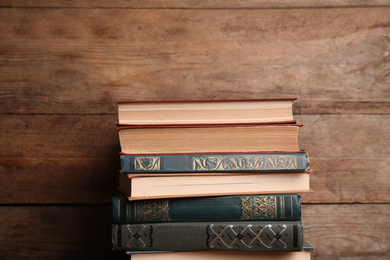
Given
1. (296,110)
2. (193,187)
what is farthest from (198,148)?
(296,110)

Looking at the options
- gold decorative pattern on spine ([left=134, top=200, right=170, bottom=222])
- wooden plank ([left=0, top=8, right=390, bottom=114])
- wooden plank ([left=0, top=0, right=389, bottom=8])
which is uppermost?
wooden plank ([left=0, top=0, right=389, bottom=8])

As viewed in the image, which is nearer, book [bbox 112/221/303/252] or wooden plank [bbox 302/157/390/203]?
book [bbox 112/221/303/252]

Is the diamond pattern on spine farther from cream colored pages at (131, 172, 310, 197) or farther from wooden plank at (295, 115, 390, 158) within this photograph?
wooden plank at (295, 115, 390, 158)

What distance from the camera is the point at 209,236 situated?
619 millimetres

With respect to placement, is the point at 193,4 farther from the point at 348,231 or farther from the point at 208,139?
the point at 348,231

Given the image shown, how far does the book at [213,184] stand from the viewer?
0.61 m

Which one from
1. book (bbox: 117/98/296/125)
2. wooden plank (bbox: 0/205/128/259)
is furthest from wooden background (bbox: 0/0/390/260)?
book (bbox: 117/98/296/125)

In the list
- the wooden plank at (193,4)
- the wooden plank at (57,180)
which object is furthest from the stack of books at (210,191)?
the wooden plank at (193,4)

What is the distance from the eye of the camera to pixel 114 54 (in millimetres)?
844

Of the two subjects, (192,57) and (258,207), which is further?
(192,57)

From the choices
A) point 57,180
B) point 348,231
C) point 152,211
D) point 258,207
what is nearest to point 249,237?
point 258,207

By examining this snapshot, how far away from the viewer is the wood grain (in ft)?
2.77

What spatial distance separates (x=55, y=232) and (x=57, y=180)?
0.12 meters

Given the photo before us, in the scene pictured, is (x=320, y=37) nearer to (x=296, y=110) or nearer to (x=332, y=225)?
(x=296, y=110)
